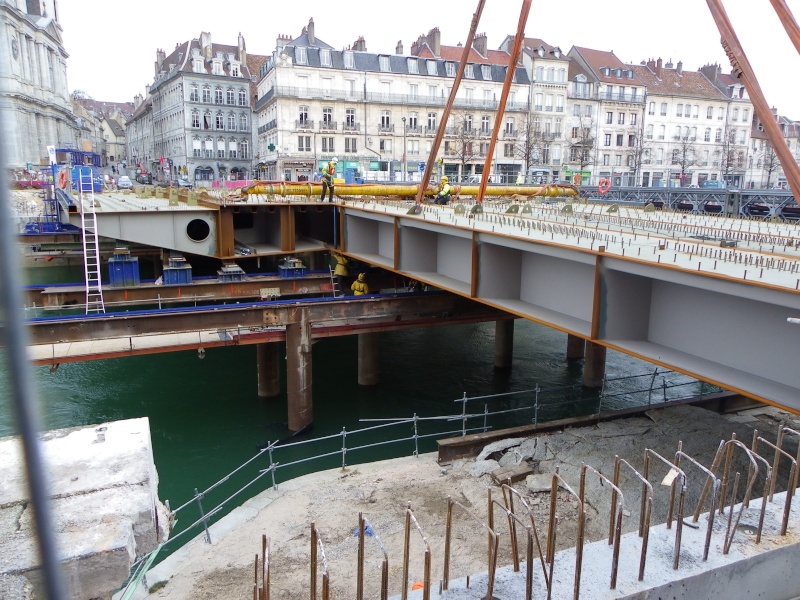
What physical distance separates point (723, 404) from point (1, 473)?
1757 cm

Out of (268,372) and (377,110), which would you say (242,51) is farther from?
(268,372)

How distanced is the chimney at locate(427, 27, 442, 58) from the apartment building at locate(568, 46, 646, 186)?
56.5 feet

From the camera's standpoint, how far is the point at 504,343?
26062 mm

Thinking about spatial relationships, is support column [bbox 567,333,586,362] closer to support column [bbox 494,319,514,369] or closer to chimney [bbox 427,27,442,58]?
support column [bbox 494,319,514,369]

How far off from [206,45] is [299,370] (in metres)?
77.7

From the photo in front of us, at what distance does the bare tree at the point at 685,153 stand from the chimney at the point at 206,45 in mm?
62400

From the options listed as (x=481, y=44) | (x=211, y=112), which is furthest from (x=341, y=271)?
(x=211, y=112)

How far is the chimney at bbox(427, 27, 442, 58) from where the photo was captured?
239 feet

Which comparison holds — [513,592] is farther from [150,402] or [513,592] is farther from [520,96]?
[520,96]

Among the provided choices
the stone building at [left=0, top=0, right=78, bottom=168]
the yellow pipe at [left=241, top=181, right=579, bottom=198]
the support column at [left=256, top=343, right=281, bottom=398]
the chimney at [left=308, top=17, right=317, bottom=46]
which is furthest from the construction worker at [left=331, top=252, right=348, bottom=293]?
the stone building at [left=0, top=0, right=78, bottom=168]

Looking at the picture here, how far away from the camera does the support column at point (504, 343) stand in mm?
25875

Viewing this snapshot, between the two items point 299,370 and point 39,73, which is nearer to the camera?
point 299,370

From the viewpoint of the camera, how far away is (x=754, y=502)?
6555mm

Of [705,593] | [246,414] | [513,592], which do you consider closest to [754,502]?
[705,593]
